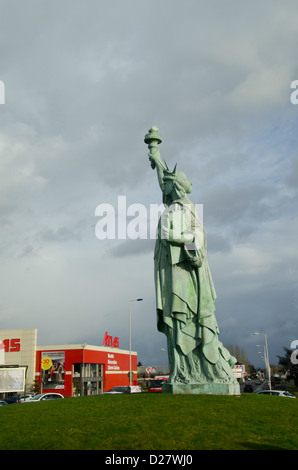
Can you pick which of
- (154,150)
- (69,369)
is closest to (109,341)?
(69,369)

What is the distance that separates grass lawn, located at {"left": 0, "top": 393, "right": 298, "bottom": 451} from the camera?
7.69m

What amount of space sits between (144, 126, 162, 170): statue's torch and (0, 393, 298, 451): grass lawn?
1011cm

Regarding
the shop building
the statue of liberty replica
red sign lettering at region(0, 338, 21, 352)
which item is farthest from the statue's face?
red sign lettering at region(0, 338, 21, 352)

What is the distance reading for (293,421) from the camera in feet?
32.9

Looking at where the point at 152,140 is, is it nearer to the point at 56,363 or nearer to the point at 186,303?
the point at 186,303

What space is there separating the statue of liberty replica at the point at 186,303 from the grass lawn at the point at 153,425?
1785 mm

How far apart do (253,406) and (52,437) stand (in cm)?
592

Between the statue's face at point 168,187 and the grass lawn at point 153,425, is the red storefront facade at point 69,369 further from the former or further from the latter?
the grass lawn at point 153,425

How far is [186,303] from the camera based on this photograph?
1458 centimetres

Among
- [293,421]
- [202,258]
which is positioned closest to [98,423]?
[293,421]

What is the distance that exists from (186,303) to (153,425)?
20.0 feet

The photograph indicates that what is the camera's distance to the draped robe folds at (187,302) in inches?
558
